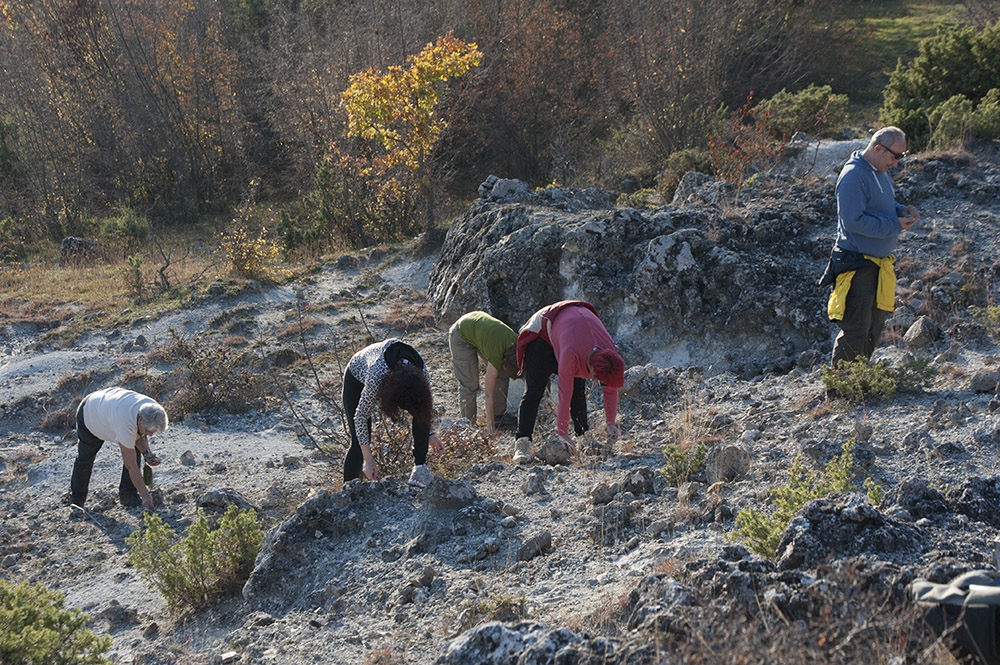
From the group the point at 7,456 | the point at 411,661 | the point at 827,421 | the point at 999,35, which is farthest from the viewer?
the point at 999,35

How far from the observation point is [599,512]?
4477 mm

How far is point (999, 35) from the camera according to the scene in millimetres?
10430

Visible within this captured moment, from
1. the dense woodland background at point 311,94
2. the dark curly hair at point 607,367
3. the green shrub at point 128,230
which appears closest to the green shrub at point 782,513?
the dark curly hair at point 607,367

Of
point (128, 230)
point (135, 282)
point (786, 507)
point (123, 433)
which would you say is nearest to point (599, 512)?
point (786, 507)

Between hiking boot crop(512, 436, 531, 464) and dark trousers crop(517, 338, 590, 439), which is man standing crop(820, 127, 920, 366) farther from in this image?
hiking boot crop(512, 436, 531, 464)

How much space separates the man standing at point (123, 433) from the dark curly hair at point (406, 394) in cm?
202

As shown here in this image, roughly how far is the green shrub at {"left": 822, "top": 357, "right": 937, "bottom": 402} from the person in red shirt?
4.46 ft

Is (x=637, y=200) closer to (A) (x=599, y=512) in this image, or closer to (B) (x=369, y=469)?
(B) (x=369, y=469)

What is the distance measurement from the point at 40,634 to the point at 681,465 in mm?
3096

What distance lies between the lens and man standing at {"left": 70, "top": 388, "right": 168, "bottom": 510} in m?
6.06

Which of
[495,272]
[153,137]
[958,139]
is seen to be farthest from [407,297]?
[153,137]

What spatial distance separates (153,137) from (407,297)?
1202cm

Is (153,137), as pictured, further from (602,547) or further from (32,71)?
(602,547)

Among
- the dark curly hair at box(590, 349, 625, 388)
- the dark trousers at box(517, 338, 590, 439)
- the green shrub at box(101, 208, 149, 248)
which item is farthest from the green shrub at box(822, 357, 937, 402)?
the green shrub at box(101, 208, 149, 248)
